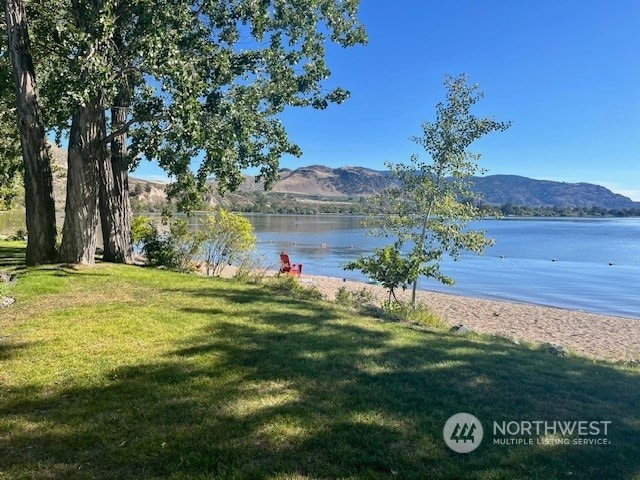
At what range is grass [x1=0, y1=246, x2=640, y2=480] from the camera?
3.13 m

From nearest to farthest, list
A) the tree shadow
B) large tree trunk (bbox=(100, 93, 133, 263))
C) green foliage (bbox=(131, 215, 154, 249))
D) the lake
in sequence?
the tree shadow < large tree trunk (bbox=(100, 93, 133, 263)) < green foliage (bbox=(131, 215, 154, 249)) < the lake

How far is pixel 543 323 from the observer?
631 inches

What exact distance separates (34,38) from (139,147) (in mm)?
3547

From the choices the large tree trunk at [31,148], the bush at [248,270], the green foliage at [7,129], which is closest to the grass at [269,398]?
the large tree trunk at [31,148]

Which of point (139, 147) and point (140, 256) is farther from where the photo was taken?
point (140, 256)

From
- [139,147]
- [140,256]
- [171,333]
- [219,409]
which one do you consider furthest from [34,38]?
[219,409]

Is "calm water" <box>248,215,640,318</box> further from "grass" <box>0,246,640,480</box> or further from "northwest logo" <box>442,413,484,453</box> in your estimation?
"northwest logo" <box>442,413,484,453</box>

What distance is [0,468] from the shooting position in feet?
9.64

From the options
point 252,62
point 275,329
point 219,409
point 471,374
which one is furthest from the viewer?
point 252,62

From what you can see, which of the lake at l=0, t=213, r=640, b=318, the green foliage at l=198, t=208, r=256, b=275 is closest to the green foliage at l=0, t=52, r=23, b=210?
the green foliage at l=198, t=208, r=256, b=275

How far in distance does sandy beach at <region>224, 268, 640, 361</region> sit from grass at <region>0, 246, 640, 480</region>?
628 centimetres

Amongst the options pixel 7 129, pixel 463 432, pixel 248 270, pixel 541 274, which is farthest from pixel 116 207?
pixel 541 274

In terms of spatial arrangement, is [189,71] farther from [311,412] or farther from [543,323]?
[543,323]

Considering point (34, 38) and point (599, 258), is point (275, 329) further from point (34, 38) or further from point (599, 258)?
point (599, 258)
